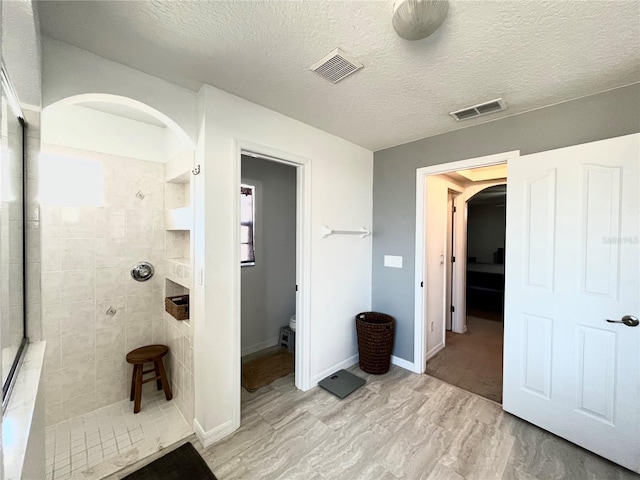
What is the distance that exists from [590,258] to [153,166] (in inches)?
143

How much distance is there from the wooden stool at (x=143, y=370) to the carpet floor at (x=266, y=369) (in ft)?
2.31

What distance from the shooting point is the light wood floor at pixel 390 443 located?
1.67 metres

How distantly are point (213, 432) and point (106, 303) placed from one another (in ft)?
4.77

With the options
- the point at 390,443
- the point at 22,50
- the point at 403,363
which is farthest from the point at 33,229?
the point at 403,363

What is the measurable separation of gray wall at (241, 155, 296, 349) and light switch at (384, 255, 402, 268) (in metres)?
1.34

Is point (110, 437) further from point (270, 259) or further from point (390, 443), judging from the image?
point (270, 259)

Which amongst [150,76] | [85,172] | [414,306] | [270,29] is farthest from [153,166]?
[414,306]

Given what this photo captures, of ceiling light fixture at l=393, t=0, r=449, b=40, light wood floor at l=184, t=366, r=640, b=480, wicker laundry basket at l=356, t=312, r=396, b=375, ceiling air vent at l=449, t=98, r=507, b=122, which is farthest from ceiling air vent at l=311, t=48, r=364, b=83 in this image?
light wood floor at l=184, t=366, r=640, b=480

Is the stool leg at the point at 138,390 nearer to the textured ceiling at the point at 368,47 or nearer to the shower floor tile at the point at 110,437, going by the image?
the shower floor tile at the point at 110,437

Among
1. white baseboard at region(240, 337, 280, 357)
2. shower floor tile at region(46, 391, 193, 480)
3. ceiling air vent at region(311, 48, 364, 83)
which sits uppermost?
ceiling air vent at region(311, 48, 364, 83)

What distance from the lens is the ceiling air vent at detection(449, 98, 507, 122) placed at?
204cm

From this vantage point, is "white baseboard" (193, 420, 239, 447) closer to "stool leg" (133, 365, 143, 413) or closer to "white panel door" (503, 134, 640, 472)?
"stool leg" (133, 365, 143, 413)

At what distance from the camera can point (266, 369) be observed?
9.41 ft

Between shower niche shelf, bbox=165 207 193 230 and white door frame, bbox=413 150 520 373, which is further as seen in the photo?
white door frame, bbox=413 150 520 373
